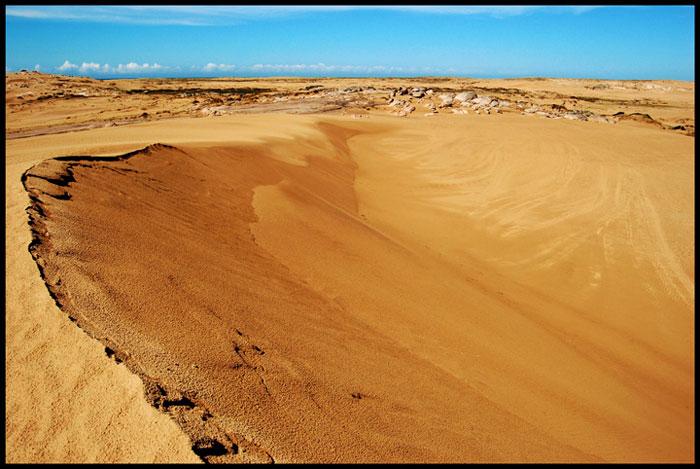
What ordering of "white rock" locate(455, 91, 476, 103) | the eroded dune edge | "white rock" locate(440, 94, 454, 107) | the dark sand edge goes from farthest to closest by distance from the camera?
"white rock" locate(455, 91, 476, 103) → "white rock" locate(440, 94, 454, 107) → the eroded dune edge → the dark sand edge

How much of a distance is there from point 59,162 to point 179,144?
Result: 12.3 feet

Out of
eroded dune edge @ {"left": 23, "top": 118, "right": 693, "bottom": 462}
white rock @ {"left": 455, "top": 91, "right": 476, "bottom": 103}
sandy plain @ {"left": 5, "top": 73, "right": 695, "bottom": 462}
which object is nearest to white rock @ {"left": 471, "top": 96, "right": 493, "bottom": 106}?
white rock @ {"left": 455, "top": 91, "right": 476, "bottom": 103}

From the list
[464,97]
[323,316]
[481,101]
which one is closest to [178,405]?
[323,316]

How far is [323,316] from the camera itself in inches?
188

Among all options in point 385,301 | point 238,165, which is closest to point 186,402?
point 385,301

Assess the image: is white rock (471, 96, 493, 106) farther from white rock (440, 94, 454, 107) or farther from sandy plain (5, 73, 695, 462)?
sandy plain (5, 73, 695, 462)

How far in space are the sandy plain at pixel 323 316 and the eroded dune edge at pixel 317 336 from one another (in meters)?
0.02

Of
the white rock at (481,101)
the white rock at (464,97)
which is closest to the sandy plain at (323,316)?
the white rock at (481,101)

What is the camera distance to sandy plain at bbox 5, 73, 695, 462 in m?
2.77

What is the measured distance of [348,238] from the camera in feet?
24.6

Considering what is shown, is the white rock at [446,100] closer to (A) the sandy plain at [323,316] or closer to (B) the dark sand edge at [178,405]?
(A) the sandy plain at [323,316]

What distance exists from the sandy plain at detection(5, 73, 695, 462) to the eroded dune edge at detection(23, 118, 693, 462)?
23 millimetres

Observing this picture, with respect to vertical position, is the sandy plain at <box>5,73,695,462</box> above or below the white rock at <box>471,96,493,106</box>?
below

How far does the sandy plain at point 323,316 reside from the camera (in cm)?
277
